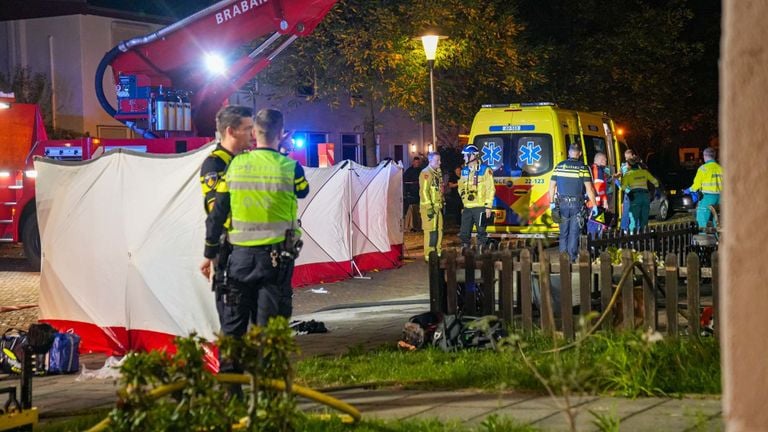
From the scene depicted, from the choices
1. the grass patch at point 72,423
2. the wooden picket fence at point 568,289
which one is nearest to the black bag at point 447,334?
the wooden picket fence at point 568,289

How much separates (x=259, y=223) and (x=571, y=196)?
9.66 meters

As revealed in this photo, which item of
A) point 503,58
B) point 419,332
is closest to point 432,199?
point 419,332

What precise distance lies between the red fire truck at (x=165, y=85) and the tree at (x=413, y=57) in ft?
21.1

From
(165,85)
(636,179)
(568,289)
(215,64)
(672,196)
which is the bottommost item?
(568,289)

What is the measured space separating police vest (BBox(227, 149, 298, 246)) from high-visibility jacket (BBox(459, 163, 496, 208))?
414 inches

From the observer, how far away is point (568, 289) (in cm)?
917

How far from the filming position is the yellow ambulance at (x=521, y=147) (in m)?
19.0

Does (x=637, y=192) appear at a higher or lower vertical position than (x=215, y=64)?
lower

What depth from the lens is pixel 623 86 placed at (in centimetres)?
3112

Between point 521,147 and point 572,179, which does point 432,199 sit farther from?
point 521,147

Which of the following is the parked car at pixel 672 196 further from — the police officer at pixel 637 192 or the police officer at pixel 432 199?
the police officer at pixel 432 199

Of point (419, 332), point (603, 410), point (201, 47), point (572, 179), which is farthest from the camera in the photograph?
point (201, 47)

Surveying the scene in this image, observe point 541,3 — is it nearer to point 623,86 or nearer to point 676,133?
point 623,86

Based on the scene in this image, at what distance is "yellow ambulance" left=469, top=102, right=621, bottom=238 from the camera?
19031mm
